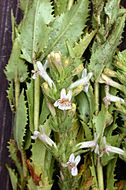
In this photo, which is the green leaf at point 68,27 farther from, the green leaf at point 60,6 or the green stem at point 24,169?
the green stem at point 24,169

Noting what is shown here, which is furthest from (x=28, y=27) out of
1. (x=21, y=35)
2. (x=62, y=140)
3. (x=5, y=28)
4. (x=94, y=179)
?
(x=94, y=179)

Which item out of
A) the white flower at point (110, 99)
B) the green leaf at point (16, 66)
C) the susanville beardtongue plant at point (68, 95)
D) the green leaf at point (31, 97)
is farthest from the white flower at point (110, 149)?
the green leaf at point (16, 66)

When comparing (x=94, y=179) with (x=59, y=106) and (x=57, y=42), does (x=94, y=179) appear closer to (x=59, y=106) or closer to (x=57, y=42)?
(x=59, y=106)

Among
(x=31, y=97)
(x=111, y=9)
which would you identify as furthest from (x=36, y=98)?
(x=111, y=9)

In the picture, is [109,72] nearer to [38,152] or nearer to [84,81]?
[84,81]

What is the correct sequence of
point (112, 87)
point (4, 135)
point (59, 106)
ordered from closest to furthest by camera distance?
1. point (59, 106)
2. point (112, 87)
3. point (4, 135)

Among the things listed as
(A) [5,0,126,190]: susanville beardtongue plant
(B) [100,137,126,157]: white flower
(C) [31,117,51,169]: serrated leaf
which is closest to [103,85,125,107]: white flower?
(A) [5,0,126,190]: susanville beardtongue plant

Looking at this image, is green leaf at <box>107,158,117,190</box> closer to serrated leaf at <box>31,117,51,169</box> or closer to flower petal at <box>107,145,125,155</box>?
flower petal at <box>107,145,125,155</box>
